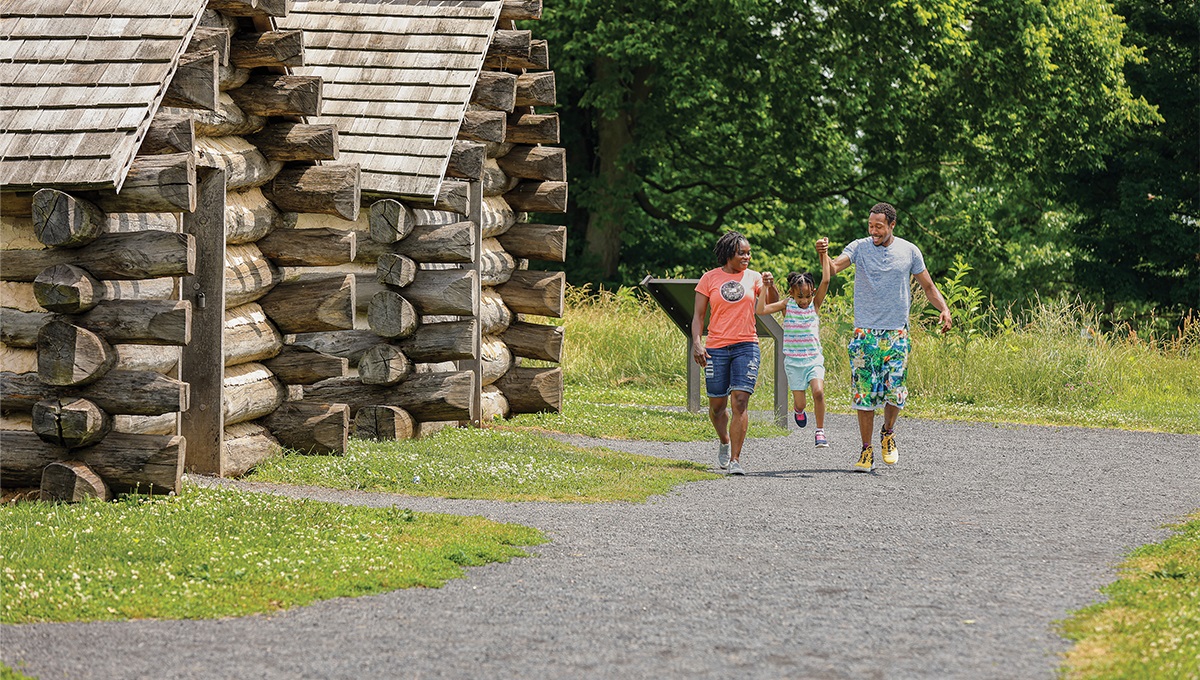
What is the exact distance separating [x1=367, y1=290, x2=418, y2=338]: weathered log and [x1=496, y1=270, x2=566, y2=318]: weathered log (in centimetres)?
323

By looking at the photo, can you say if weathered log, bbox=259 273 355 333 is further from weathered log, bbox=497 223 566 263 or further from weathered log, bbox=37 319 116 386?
weathered log, bbox=497 223 566 263

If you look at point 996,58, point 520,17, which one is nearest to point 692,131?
point 996,58

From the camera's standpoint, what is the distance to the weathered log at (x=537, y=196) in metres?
18.0

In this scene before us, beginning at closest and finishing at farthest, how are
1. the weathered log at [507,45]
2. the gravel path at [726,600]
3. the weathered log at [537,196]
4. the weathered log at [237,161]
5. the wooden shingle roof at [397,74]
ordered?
the gravel path at [726,600], the weathered log at [237,161], the wooden shingle roof at [397,74], the weathered log at [507,45], the weathered log at [537,196]

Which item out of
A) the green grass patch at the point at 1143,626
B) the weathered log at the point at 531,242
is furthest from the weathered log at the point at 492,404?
the green grass patch at the point at 1143,626

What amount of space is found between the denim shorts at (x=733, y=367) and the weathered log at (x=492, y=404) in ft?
15.1

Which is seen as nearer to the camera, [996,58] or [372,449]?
[372,449]

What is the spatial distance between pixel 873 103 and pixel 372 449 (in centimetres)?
2093

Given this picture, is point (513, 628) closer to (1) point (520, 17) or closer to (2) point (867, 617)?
(2) point (867, 617)

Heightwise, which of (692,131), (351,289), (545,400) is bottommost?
(545,400)

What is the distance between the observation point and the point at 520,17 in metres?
17.0

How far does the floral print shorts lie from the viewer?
40.1 feet

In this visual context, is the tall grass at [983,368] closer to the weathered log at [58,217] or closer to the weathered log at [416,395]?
the weathered log at [416,395]

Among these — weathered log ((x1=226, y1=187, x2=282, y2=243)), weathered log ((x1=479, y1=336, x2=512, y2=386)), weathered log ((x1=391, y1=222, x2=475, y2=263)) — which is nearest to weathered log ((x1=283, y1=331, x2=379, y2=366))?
weathered log ((x1=391, y1=222, x2=475, y2=263))
